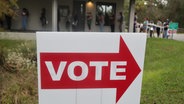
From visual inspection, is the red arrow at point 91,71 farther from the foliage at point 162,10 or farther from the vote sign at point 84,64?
the foliage at point 162,10

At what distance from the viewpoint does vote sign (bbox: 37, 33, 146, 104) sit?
163cm

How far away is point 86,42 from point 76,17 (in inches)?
809

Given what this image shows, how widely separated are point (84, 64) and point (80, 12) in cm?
2108

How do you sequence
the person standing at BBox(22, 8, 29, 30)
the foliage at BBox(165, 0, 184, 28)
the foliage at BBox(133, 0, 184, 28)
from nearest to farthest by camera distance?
1. the person standing at BBox(22, 8, 29, 30)
2. the foliage at BBox(165, 0, 184, 28)
3. the foliage at BBox(133, 0, 184, 28)

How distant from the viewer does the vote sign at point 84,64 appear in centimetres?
163

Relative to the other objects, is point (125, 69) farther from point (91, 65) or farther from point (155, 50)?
point (155, 50)

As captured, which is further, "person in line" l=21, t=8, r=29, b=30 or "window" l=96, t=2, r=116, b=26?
"window" l=96, t=2, r=116, b=26

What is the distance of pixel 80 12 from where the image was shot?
73.8 ft

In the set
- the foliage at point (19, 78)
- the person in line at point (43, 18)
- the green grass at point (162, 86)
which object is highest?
the person in line at point (43, 18)

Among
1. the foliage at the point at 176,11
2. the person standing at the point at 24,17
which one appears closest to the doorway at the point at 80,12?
the person standing at the point at 24,17

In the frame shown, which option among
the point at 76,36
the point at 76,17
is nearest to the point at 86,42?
the point at 76,36

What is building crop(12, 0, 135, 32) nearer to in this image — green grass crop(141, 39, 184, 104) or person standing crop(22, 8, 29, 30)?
person standing crop(22, 8, 29, 30)

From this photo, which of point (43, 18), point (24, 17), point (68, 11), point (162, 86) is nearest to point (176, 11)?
point (68, 11)

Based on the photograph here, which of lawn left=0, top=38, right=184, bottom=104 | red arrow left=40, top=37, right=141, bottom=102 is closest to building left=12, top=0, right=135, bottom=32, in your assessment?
lawn left=0, top=38, right=184, bottom=104
